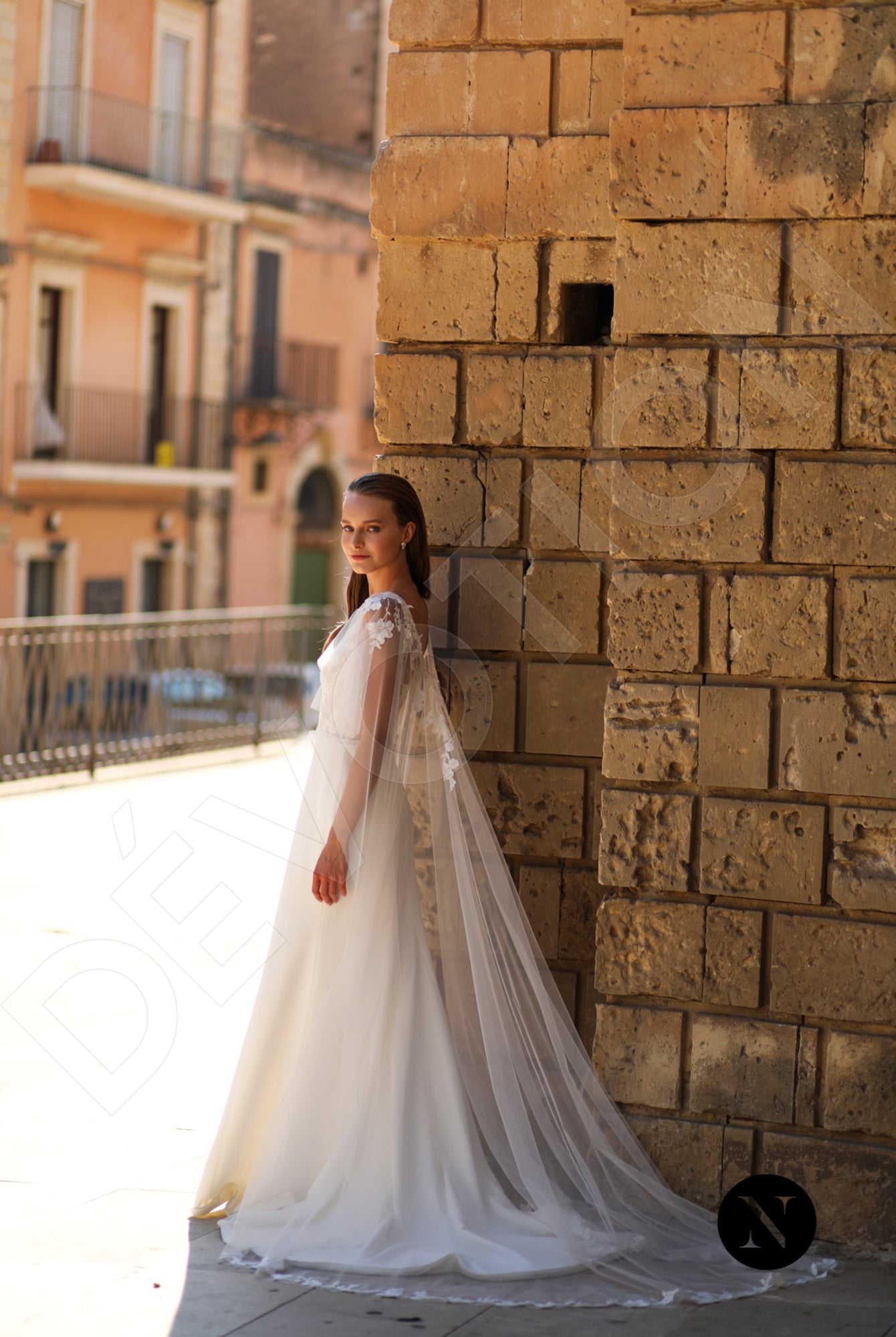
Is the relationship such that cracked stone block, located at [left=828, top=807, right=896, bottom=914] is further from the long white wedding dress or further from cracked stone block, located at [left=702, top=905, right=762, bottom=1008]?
the long white wedding dress

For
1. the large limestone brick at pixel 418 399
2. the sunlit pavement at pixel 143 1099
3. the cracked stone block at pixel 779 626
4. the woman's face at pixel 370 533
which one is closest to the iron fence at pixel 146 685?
the sunlit pavement at pixel 143 1099

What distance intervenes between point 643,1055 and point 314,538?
77.8ft

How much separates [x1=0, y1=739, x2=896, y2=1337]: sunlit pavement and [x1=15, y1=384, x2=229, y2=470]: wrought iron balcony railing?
11192 mm

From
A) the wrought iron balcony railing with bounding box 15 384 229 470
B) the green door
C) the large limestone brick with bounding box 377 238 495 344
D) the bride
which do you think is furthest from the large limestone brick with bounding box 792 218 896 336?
the green door

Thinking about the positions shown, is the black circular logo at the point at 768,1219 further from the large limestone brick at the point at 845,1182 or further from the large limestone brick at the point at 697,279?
the large limestone brick at the point at 697,279

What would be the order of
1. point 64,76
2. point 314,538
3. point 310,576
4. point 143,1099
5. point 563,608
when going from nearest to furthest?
1. point 563,608
2. point 143,1099
3. point 64,76
4. point 314,538
5. point 310,576

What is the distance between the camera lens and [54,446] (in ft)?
72.2

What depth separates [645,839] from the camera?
4.49m

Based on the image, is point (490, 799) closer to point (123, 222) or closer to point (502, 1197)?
point (502, 1197)

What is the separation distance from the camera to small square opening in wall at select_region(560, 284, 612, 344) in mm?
5016

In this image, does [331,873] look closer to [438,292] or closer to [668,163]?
[438,292]

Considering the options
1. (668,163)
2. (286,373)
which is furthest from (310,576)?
(668,163)

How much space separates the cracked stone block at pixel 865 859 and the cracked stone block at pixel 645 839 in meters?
0.38

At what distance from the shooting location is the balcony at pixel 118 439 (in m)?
21.6
